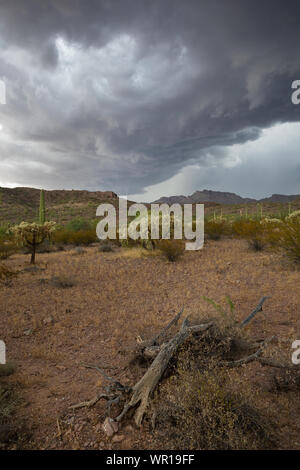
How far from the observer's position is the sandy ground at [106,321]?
8.49 feet

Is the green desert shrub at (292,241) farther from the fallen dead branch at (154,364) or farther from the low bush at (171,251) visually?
the fallen dead branch at (154,364)

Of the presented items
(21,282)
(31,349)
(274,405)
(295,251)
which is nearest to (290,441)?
(274,405)

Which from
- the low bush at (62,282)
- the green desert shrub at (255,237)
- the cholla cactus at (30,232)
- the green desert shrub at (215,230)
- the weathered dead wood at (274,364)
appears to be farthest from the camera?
the green desert shrub at (215,230)

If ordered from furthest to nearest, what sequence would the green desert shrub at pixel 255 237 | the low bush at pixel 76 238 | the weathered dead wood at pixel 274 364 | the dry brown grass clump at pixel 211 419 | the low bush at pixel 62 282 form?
the low bush at pixel 76 238, the green desert shrub at pixel 255 237, the low bush at pixel 62 282, the weathered dead wood at pixel 274 364, the dry brown grass clump at pixel 211 419

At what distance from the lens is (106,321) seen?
18.0ft

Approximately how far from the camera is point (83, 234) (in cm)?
1788

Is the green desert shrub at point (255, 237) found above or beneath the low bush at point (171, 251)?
above

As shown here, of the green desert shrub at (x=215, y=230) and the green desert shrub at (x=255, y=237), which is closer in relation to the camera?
the green desert shrub at (x=255, y=237)

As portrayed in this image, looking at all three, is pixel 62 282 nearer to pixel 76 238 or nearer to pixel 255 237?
pixel 255 237

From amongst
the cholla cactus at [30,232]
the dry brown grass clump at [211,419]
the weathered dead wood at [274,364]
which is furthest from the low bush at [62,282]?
the weathered dead wood at [274,364]

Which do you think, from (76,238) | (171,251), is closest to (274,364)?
(171,251)

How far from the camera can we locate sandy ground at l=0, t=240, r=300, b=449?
259cm

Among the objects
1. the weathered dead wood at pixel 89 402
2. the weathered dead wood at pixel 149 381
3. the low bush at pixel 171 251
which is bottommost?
the weathered dead wood at pixel 89 402
